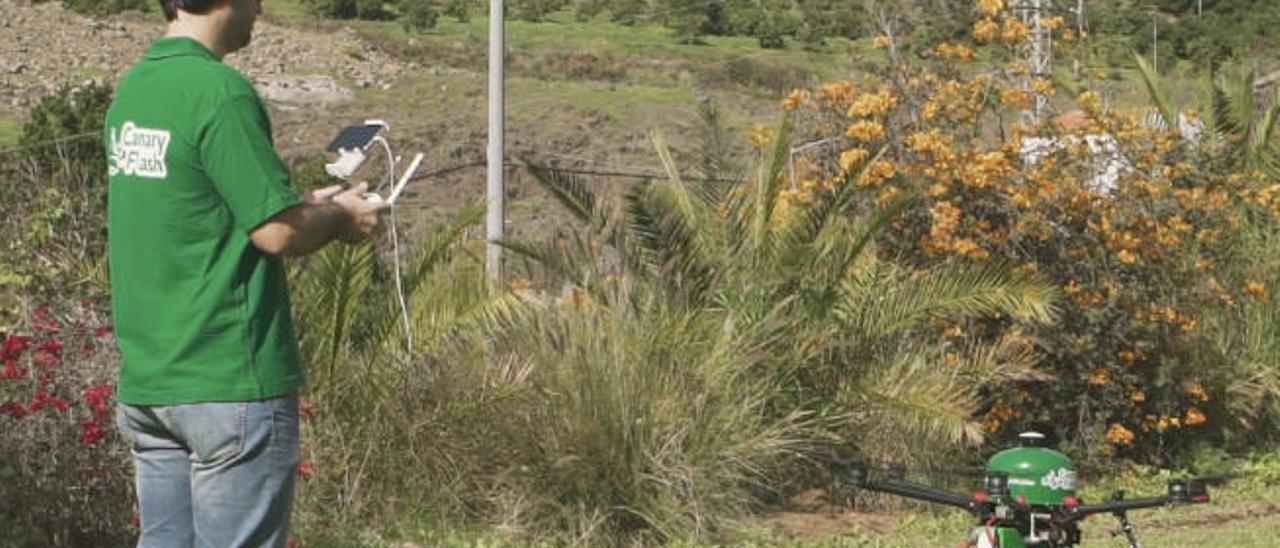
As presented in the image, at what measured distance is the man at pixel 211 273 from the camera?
4.38m

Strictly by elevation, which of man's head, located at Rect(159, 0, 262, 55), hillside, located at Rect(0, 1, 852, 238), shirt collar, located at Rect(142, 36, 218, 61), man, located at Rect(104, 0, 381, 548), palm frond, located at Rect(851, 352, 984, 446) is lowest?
hillside, located at Rect(0, 1, 852, 238)

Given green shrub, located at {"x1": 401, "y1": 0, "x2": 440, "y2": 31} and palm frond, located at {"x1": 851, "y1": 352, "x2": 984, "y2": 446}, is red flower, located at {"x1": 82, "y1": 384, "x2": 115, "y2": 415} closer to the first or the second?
palm frond, located at {"x1": 851, "y1": 352, "x2": 984, "y2": 446}

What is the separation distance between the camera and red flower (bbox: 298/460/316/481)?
10402 millimetres

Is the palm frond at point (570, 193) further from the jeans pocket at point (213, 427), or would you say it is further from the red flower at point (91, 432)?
the jeans pocket at point (213, 427)

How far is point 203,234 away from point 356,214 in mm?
329

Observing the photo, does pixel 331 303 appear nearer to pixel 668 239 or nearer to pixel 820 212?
pixel 668 239

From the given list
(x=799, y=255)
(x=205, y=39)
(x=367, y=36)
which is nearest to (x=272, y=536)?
(x=205, y=39)

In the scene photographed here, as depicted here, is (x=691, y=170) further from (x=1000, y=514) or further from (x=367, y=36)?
(x=367, y=36)

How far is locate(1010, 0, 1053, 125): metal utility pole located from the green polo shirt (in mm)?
11260

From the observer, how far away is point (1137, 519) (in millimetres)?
12703

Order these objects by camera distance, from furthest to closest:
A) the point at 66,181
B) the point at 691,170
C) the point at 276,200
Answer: the point at 691,170 → the point at 66,181 → the point at 276,200

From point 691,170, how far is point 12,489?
6087mm

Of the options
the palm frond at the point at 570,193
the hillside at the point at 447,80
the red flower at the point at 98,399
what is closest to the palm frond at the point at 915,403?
the palm frond at the point at 570,193

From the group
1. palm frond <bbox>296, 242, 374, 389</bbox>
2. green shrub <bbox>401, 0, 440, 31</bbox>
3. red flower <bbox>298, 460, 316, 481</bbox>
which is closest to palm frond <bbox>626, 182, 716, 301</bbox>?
palm frond <bbox>296, 242, 374, 389</bbox>
